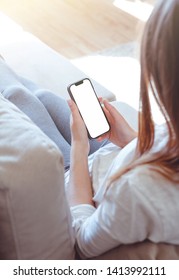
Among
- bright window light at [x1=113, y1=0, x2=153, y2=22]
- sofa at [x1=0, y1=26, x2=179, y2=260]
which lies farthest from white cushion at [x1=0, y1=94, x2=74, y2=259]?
bright window light at [x1=113, y1=0, x2=153, y2=22]

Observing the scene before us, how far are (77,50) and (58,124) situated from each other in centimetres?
142

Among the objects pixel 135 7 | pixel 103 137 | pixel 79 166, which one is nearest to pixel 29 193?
pixel 79 166

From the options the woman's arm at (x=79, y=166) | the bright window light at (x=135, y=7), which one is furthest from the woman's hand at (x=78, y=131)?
the bright window light at (x=135, y=7)

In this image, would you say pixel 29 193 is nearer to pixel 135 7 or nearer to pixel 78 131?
pixel 78 131

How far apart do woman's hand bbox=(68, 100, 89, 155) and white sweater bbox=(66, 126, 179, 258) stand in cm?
28

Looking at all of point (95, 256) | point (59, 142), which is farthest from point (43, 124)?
point (95, 256)

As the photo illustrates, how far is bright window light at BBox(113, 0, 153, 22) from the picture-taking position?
2.83m

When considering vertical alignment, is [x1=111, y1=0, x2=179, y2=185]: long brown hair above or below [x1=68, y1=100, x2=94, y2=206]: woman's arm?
above

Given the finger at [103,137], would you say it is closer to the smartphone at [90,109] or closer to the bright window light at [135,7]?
the smartphone at [90,109]

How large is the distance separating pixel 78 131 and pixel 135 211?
42 cm

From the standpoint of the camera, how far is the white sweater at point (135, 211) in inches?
24.8

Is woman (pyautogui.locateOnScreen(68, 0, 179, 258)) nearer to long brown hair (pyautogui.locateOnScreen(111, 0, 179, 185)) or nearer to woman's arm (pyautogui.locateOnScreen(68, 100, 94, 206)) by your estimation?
long brown hair (pyautogui.locateOnScreen(111, 0, 179, 185))
